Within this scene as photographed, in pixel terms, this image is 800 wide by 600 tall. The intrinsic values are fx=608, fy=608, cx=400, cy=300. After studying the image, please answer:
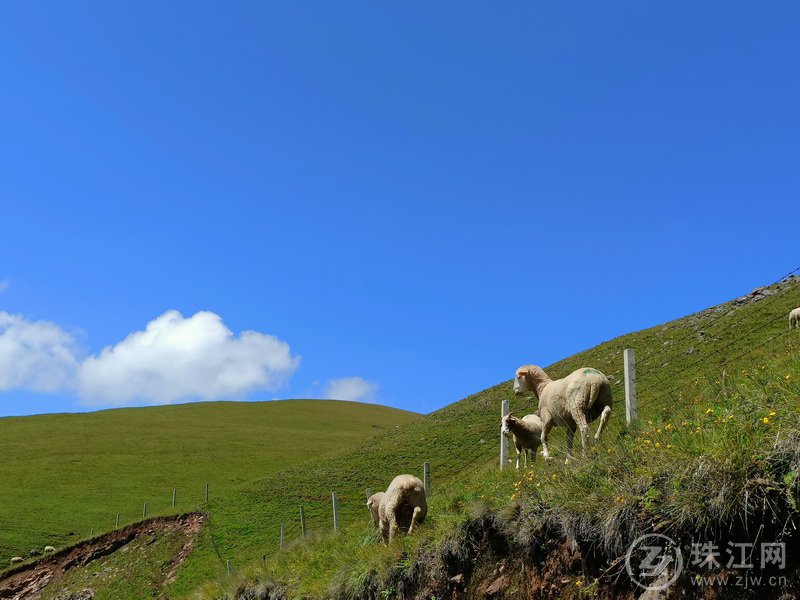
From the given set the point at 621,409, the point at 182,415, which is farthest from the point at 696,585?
the point at 182,415

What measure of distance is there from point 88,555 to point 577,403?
36787 millimetres

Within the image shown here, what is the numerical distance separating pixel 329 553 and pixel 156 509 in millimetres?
37577

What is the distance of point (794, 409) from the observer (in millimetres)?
6082

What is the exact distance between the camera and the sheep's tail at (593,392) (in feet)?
36.7

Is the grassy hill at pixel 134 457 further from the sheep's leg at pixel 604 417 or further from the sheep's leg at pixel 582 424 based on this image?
the sheep's leg at pixel 604 417

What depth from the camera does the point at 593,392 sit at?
1122cm

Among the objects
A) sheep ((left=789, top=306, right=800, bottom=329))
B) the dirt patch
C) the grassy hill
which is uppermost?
sheep ((left=789, top=306, right=800, bottom=329))

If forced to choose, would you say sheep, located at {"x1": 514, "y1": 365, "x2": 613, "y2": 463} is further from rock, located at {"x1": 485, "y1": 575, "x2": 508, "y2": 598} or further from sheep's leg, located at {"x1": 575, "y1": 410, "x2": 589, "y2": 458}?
rock, located at {"x1": 485, "y1": 575, "x2": 508, "y2": 598}

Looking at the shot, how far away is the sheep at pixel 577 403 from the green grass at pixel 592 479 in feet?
1.41

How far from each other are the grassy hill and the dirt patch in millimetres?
2259

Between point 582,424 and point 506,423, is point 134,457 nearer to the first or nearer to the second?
point 506,423

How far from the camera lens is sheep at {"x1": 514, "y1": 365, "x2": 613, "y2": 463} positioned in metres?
11.2

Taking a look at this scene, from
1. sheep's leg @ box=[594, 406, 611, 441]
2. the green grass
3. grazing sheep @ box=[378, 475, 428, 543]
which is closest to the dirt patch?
the green grass

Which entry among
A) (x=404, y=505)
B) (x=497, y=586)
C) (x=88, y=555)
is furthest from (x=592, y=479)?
(x=88, y=555)
